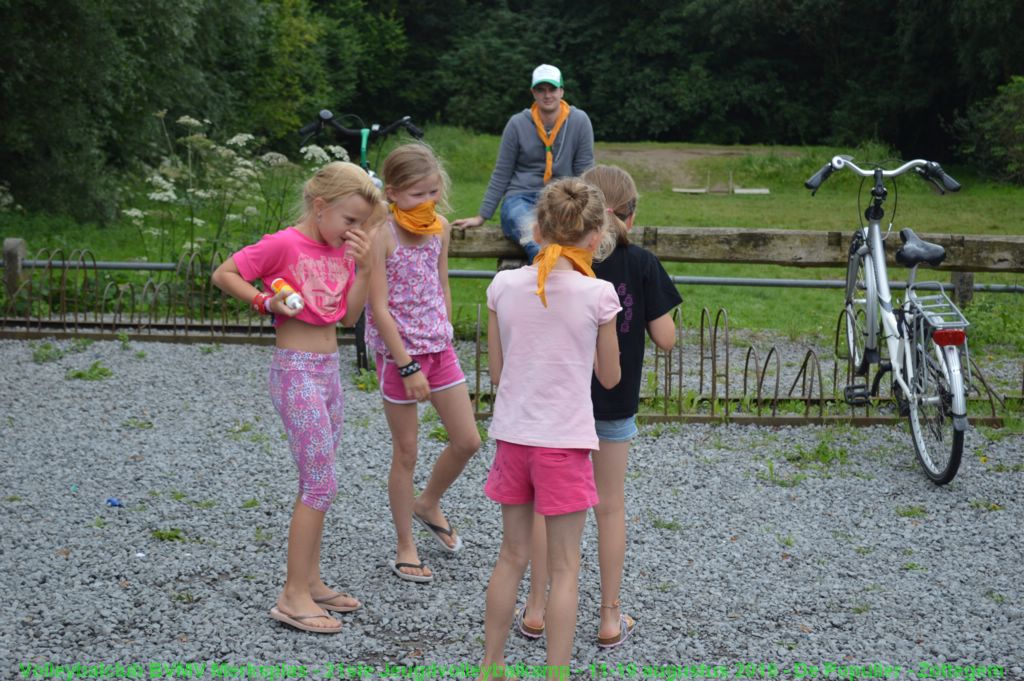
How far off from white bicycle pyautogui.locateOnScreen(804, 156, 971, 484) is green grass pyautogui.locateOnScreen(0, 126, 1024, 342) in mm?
2153

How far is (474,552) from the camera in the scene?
4840mm

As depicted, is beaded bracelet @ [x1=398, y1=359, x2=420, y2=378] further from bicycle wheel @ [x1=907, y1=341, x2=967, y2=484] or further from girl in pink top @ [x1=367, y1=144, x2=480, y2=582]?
bicycle wheel @ [x1=907, y1=341, x2=967, y2=484]

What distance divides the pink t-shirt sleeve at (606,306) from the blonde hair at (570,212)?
17cm

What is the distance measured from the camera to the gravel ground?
12.8 feet

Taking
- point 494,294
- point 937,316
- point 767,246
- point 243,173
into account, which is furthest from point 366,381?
point 494,294

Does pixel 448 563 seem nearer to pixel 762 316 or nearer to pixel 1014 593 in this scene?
pixel 1014 593

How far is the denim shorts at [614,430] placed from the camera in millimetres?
3855

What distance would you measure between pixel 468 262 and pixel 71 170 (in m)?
8.49

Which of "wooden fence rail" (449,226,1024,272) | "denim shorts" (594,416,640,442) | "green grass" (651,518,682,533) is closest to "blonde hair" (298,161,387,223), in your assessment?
"denim shorts" (594,416,640,442)

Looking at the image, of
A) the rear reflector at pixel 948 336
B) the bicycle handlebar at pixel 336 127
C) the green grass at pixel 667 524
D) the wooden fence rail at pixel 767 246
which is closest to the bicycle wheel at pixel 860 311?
the rear reflector at pixel 948 336

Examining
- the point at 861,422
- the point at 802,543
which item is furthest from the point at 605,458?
the point at 861,422

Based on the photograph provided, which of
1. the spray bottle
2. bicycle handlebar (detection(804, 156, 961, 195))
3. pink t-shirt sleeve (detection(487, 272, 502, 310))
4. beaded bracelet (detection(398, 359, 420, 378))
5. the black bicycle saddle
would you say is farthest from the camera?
bicycle handlebar (detection(804, 156, 961, 195))

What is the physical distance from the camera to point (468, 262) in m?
15.0

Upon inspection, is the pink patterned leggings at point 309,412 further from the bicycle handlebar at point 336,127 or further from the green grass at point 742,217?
the green grass at point 742,217
